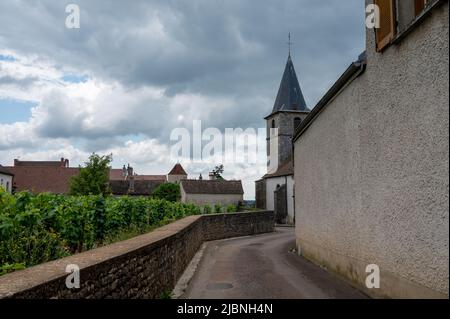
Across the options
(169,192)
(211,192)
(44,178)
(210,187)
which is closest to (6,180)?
(44,178)

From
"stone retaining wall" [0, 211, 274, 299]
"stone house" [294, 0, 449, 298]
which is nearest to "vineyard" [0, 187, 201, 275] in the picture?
"stone retaining wall" [0, 211, 274, 299]

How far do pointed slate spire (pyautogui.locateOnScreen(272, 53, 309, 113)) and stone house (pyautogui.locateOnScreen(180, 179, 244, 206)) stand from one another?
12.3 m

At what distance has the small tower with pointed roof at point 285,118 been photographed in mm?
56531

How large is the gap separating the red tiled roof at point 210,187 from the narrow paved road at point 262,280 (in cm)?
4272

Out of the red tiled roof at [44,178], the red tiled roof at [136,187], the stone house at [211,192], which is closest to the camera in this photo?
the stone house at [211,192]

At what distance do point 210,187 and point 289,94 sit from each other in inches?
654

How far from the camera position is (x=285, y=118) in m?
56.8

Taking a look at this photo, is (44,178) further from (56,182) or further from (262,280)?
(262,280)

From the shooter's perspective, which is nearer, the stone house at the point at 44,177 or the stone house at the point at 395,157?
the stone house at the point at 395,157

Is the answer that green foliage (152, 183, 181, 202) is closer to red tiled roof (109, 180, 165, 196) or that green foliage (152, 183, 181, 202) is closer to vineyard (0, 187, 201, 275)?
red tiled roof (109, 180, 165, 196)

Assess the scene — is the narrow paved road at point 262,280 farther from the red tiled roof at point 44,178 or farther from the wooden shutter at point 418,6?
the red tiled roof at point 44,178

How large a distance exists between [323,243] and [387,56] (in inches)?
268

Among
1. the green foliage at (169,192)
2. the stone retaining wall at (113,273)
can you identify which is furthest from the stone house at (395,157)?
the green foliage at (169,192)

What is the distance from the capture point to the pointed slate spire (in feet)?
187
